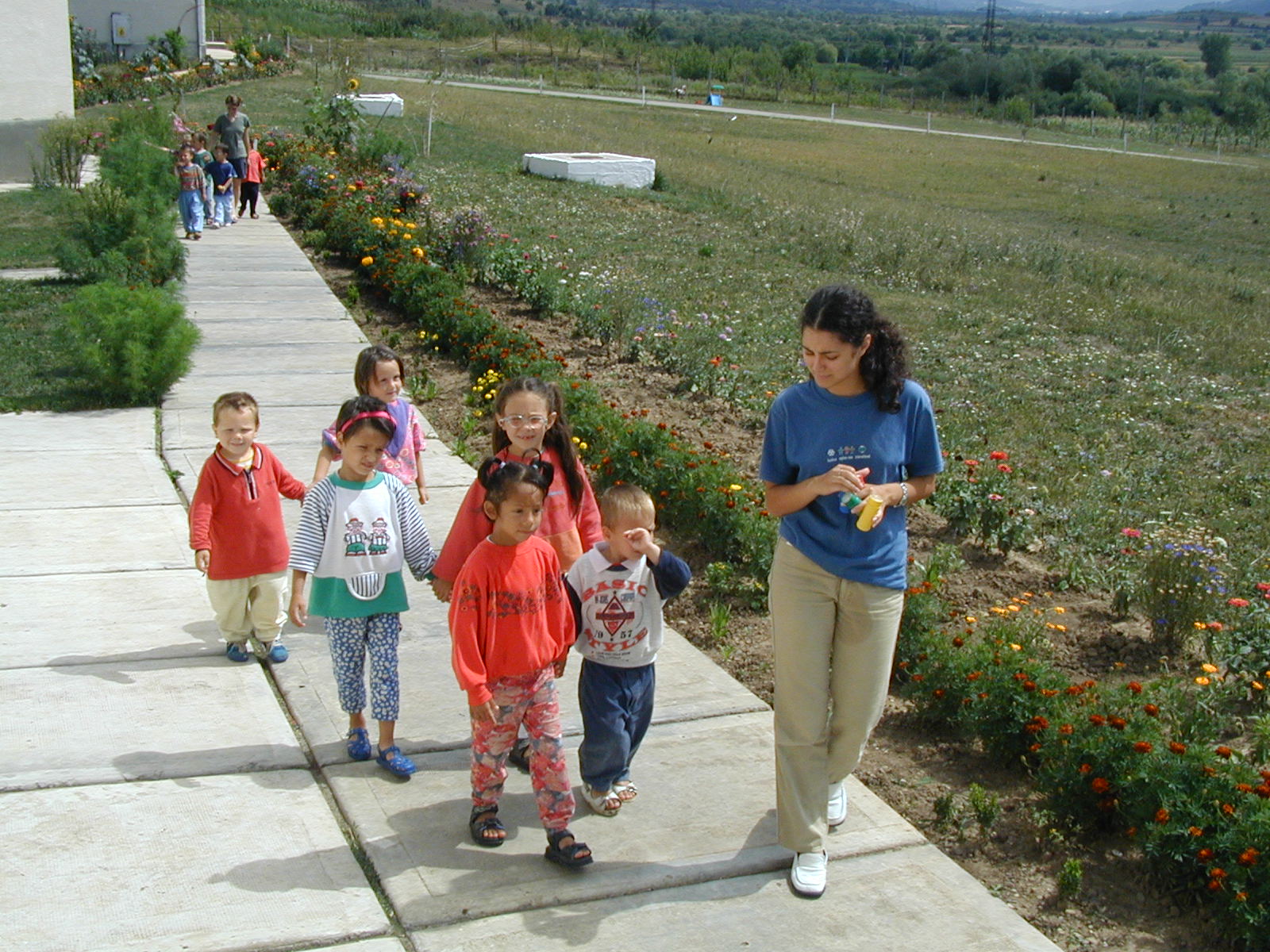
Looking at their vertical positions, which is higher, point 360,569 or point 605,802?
point 360,569

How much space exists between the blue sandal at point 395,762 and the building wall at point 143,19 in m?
43.5

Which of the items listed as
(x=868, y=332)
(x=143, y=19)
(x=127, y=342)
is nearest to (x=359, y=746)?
(x=868, y=332)

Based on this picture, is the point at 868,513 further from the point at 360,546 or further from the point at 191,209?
the point at 191,209

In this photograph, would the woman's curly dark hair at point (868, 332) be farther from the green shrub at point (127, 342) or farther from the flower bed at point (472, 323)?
the green shrub at point (127, 342)

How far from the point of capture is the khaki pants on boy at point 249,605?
5164mm

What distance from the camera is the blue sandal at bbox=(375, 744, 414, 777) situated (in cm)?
436

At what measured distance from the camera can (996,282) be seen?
16.3 m

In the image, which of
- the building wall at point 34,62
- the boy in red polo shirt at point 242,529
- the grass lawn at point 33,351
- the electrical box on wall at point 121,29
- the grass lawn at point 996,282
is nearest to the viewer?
the boy in red polo shirt at point 242,529

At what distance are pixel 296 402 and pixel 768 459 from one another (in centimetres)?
588

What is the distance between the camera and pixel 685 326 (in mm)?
11305

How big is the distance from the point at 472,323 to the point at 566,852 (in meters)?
6.69

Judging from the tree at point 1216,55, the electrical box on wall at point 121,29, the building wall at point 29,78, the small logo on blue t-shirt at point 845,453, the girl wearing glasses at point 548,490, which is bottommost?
the girl wearing glasses at point 548,490

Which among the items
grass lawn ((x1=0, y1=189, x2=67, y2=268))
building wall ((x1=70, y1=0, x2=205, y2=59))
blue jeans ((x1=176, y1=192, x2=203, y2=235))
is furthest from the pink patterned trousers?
building wall ((x1=70, y1=0, x2=205, y2=59))

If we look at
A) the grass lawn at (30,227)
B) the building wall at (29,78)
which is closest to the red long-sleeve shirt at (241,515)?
the grass lawn at (30,227)
